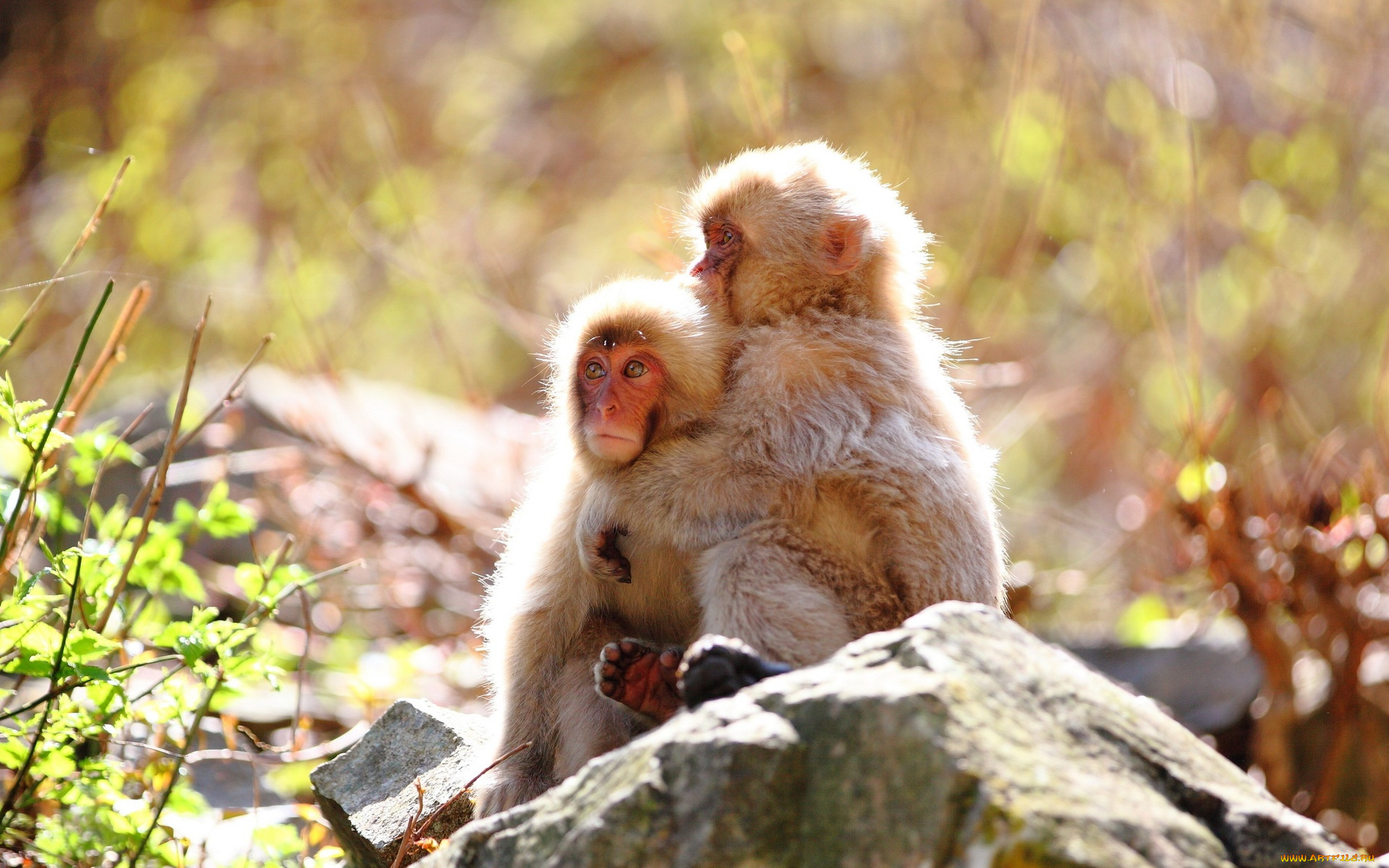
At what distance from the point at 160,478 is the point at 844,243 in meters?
2.07

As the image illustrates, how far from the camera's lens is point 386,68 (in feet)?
46.3

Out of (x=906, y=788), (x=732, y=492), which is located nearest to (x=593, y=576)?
(x=732, y=492)

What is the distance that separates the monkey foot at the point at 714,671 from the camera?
2.53 metres

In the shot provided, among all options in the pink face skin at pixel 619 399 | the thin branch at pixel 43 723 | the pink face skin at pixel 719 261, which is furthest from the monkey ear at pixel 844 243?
the thin branch at pixel 43 723

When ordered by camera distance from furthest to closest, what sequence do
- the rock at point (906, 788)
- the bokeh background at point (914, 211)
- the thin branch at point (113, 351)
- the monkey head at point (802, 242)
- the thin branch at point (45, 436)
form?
the bokeh background at point (914, 211) < the monkey head at point (802, 242) < the thin branch at point (113, 351) < the thin branch at point (45, 436) < the rock at point (906, 788)

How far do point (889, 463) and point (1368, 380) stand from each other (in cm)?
953

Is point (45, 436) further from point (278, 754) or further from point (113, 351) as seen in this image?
point (278, 754)

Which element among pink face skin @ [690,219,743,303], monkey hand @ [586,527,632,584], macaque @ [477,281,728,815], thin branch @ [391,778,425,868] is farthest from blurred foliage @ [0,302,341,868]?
pink face skin @ [690,219,743,303]

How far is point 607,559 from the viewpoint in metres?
3.25

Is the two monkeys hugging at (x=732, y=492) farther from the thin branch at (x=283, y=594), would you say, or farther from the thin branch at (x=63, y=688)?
the thin branch at (x=63, y=688)

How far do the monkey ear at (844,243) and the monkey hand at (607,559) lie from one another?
1.13 metres

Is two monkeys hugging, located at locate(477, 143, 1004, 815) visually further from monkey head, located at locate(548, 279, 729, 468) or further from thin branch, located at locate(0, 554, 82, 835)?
thin branch, located at locate(0, 554, 82, 835)

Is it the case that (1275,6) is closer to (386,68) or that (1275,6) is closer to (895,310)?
(895,310)

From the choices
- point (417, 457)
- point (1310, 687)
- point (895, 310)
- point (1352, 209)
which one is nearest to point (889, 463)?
point (895, 310)
